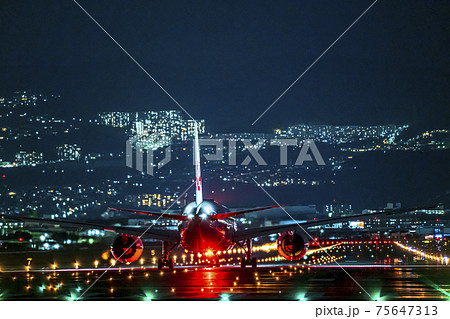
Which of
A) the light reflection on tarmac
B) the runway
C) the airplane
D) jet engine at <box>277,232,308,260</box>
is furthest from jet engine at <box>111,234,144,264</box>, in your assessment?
jet engine at <box>277,232,308,260</box>

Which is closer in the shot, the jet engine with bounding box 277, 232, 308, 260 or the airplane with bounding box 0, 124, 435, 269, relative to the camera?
the airplane with bounding box 0, 124, 435, 269

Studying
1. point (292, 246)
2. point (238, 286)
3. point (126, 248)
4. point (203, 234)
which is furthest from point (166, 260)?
point (238, 286)

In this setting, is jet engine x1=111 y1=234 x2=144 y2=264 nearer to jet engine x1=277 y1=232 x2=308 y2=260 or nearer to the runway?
the runway

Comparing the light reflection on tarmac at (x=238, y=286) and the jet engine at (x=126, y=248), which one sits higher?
the jet engine at (x=126, y=248)

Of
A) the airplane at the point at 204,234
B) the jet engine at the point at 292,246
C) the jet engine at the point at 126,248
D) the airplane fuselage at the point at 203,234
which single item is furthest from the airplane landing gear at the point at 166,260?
the jet engine at the point at 292,246

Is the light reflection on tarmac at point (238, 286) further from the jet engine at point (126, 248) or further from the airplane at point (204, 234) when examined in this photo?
the jet engine at point (126, 248)

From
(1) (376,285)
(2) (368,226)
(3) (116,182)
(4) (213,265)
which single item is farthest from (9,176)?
(1) (376,285)

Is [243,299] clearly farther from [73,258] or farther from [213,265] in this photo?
[73,258]
